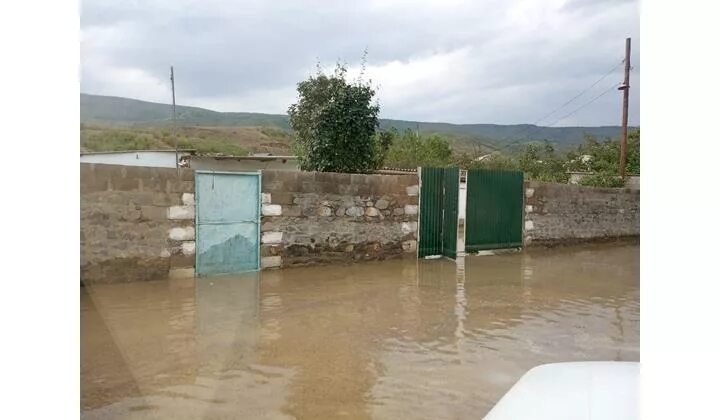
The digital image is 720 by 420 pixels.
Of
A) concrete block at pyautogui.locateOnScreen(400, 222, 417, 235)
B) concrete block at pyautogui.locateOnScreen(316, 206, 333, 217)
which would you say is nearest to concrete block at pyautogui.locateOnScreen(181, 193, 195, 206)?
concrete block at pyautogui.locateOnScreen(316, 206, 333, 217)

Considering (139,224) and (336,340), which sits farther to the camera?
(139,224)

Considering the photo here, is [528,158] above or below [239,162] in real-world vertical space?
above

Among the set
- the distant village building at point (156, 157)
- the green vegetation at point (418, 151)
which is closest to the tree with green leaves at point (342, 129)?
the distant village building at point (156, 157)

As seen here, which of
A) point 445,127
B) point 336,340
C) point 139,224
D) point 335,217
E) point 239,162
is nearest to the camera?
point 336,340

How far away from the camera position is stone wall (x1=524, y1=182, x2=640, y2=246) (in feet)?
36.7

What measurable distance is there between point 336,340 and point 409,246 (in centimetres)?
479

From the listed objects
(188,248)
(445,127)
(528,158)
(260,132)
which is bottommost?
(188,248)

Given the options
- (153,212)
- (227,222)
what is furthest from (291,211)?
(153,212)

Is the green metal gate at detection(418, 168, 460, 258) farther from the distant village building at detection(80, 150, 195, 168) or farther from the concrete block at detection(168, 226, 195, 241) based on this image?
the distant village building at detection(80, 150, 195, 168)

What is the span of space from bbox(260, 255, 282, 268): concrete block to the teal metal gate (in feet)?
0.27

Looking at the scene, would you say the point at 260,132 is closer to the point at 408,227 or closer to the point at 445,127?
the point at 445,127

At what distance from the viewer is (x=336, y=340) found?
15.0ft

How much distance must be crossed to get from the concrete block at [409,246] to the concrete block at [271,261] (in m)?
2.44
